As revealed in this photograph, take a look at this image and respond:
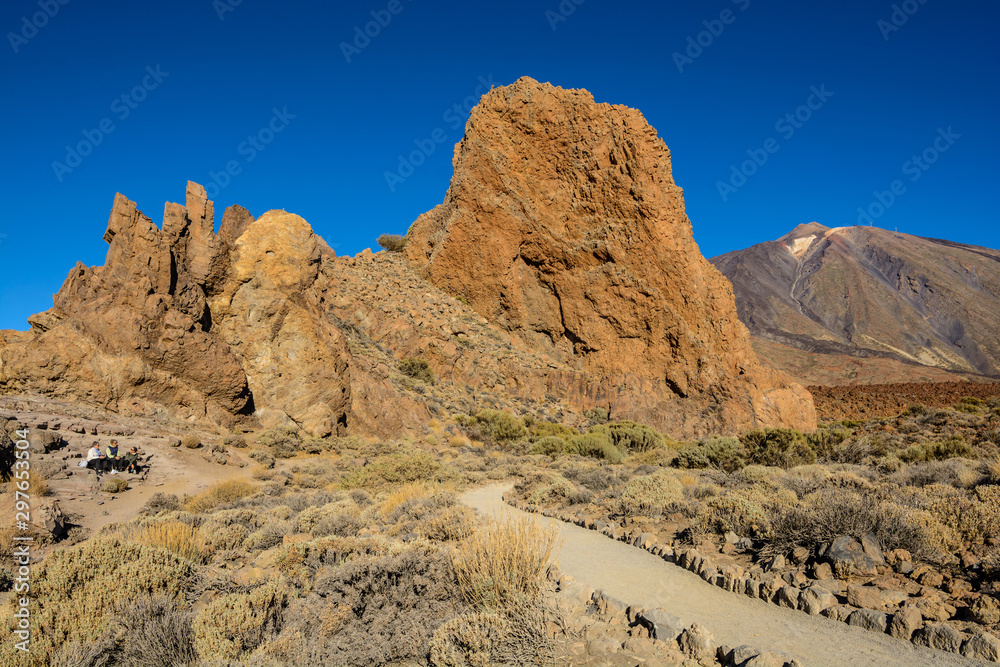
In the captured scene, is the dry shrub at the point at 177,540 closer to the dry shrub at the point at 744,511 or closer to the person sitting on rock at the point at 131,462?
the person sitting on rock at the point at 131,462

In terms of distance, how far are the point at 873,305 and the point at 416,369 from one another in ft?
379

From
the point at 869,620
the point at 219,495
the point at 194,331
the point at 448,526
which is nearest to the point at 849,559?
the point at 869,620

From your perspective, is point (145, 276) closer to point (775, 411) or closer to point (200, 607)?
point (200, 607)

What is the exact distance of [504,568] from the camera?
4.36m

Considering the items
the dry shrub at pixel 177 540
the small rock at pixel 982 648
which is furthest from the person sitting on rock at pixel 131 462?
the small rock at pixel 982 648

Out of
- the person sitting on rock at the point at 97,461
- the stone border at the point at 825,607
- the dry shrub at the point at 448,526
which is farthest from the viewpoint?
the person sitting on rock at the point at 97,461

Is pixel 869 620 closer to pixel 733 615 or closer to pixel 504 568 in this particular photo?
pixel 733 615

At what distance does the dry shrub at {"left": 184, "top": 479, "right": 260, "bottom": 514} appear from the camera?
9430 millimetres

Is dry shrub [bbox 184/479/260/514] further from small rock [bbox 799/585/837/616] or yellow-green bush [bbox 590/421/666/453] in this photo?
yellow-green bush [bbox 590/421/666/453]

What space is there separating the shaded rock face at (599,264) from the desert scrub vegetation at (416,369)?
24.5 ft

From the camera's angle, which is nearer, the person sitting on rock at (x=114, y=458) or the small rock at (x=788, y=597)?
the small rock at (x=788, y=597)

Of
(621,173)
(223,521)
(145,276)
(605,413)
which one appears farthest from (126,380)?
(621,173)

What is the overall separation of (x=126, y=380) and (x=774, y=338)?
312ft

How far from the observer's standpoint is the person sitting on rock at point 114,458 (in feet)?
36.1
